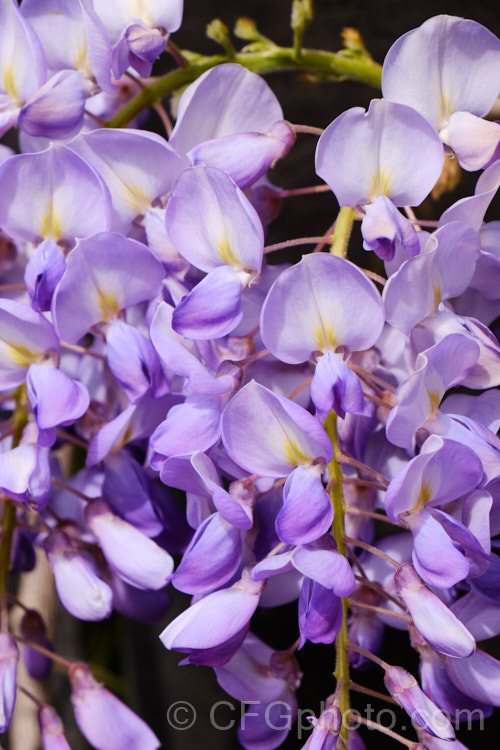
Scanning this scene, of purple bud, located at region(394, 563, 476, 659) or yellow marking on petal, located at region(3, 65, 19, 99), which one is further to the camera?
yellow marking on petal, located at region(3, 65, 19, 99)

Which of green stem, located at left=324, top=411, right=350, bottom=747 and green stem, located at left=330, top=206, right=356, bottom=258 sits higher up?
green stem, located at left=330, top=206, right=356, bottom=258

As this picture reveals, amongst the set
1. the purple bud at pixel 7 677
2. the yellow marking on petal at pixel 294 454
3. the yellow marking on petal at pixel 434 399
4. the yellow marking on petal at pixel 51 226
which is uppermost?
the yellow marking on petal at pixel 51 226

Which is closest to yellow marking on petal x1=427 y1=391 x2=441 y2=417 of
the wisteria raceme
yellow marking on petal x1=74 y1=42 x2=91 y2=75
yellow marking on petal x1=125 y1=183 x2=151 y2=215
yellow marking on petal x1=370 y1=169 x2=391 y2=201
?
the wisteria raceme

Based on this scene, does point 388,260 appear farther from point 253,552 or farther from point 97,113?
point 97,113

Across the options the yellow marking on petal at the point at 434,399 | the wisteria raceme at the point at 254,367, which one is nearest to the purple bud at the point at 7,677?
the wisteria raceme at the point at 254,367

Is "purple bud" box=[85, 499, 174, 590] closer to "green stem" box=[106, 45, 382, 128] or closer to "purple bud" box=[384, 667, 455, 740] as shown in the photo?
"purple bud" box=[384, 667, 455, 740]

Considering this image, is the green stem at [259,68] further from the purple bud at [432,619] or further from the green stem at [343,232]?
the purple bud at [432,619]

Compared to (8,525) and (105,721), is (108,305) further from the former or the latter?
(105,721)
